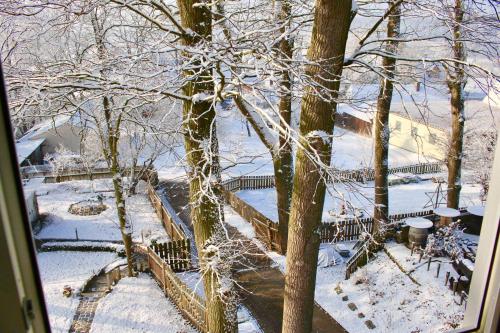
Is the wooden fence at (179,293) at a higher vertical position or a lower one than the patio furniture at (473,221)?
lower

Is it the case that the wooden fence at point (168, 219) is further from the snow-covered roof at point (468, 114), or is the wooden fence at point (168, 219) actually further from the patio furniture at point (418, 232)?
the snow-covered roof at point (468, 114)

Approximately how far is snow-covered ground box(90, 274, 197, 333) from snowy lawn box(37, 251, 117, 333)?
0.69 m

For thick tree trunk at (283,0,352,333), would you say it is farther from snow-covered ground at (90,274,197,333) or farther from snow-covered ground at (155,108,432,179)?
snow-covered ground at (155,108,432,179)

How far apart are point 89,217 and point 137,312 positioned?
655cm

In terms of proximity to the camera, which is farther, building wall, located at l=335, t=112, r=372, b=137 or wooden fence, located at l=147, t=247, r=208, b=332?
building wall, located at l=335, t=112, r=372, b=137

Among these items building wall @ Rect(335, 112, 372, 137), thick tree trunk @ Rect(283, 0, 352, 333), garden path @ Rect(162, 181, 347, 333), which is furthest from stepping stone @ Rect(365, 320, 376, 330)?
building wall @ Rect(335, 112, 372, 137)

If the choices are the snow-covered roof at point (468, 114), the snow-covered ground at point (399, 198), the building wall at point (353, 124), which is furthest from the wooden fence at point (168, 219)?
the building wall at point (353, 124)

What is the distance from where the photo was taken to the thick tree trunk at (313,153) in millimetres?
3930

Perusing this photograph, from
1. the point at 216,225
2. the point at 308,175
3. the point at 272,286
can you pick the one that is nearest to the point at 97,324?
the point at 272,286

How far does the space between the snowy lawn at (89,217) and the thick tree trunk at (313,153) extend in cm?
767

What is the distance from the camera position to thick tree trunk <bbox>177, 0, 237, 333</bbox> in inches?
171

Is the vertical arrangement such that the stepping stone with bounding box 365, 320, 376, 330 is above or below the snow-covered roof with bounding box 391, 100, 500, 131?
below

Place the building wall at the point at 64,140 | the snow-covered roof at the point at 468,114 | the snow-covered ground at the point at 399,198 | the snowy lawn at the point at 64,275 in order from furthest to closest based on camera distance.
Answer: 1. the building wall at the point at 64,140
2. the snow-covered ground at the point at 399,198
3. the snow-covered roof at the point at 468,114
4. the snowy lawn at the point at 64,275

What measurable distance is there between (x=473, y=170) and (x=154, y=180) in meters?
12.2
